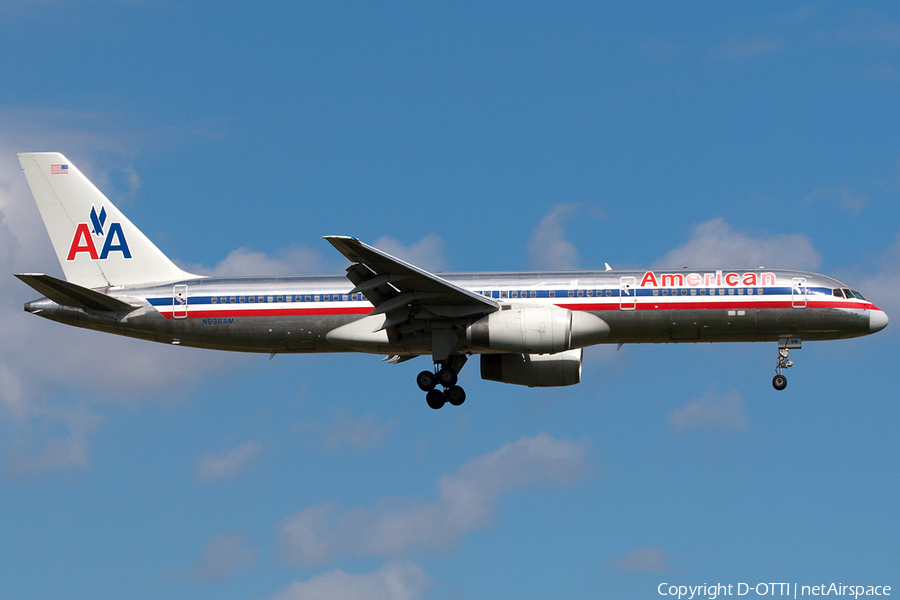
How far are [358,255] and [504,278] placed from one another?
6.65m

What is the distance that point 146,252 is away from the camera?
41969 mm

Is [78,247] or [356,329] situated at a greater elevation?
[78,247]

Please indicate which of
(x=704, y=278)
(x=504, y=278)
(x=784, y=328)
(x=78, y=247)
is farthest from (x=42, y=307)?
(x=784, y=328)

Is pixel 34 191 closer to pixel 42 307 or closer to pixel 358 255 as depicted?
pixel 42 307

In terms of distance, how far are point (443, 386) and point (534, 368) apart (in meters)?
3.86

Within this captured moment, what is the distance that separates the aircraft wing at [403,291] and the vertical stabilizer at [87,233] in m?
9.24

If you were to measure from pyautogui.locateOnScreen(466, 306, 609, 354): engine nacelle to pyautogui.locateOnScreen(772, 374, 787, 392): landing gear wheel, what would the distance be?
7938 mm

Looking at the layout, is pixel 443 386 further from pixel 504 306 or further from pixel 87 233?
pixel 87 233

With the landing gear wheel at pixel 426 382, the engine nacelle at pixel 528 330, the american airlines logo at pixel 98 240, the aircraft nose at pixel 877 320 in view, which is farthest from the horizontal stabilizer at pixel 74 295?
the aircraft nose at pixel 877 320

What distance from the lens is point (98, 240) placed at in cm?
4234

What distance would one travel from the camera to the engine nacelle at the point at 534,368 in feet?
133

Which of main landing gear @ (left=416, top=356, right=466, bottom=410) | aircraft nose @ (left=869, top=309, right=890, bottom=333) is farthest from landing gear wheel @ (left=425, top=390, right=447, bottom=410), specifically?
→ aircraft nose @ (left=869, top=309, right=890, bottom=333)

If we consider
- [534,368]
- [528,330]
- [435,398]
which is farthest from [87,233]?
[528,330]

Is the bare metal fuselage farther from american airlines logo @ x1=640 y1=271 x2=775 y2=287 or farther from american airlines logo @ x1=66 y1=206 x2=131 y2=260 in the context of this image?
american airlines logo @ x1=66 y1=206 x2=131 y2=260
